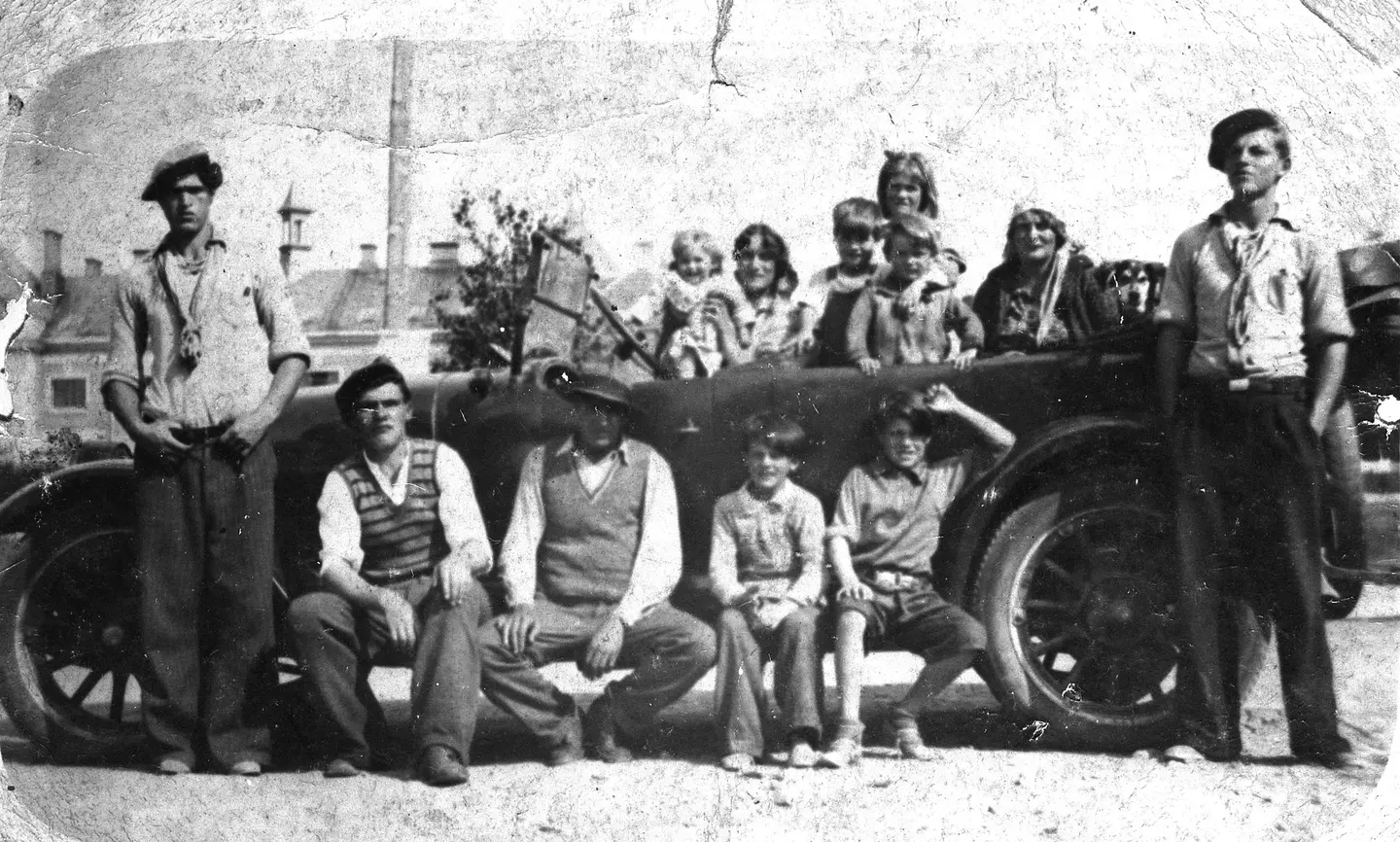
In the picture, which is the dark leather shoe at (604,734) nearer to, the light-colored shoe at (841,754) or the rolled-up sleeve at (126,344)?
the light-colored shoe at (841,754)

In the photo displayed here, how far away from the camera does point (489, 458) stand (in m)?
4.85

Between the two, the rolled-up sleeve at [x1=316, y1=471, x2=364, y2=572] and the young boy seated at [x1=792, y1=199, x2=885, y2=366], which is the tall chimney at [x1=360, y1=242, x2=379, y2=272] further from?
the young boy seated at [x1=792, y1=199, x2=885, y2=366]

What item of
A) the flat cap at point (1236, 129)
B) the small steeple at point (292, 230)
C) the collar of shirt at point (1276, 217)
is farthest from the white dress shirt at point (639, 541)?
the flat cap at point (1236, 129)

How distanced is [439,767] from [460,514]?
31.6 inches

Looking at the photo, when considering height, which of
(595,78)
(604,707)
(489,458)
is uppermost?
(595,78)

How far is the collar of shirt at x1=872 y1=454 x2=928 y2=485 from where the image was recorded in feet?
15.5

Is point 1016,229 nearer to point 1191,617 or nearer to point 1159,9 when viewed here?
point 1159,9

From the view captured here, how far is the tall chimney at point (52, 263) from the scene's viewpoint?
5.13m

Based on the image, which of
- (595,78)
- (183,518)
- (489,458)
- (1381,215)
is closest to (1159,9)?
(1381,215)

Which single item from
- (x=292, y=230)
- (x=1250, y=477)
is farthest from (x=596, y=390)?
(x=1250, y=477)

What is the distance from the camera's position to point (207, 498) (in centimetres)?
489

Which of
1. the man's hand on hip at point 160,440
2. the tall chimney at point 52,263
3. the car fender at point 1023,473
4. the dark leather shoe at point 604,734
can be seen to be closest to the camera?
the car fender at point 1023,473

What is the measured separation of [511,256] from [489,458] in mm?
677

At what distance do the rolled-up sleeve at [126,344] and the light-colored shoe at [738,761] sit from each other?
89.7 inches
